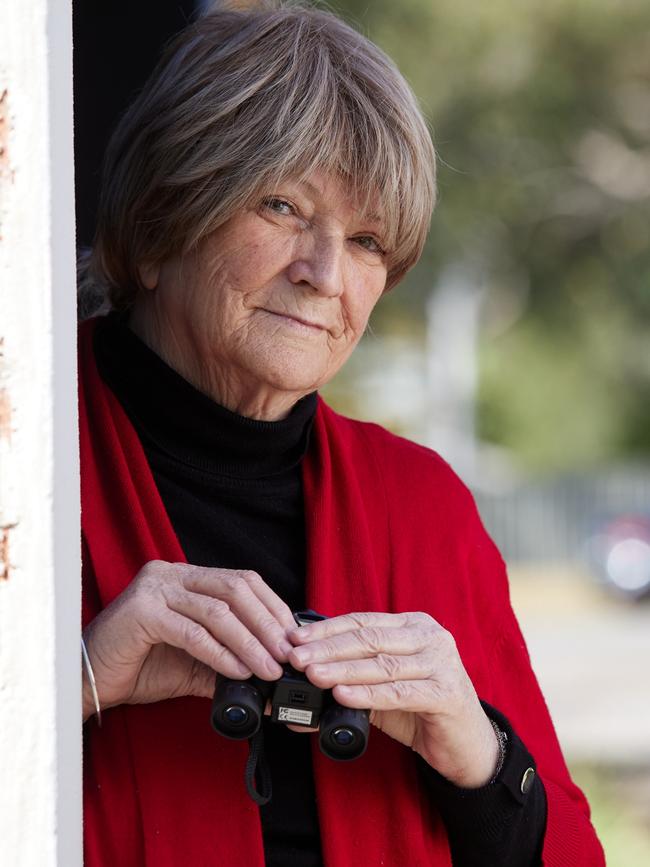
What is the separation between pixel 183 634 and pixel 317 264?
60 centimetres

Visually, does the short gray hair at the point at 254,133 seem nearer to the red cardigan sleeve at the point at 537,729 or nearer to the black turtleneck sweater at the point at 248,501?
the black turtleneck sweater at the point at 248,501

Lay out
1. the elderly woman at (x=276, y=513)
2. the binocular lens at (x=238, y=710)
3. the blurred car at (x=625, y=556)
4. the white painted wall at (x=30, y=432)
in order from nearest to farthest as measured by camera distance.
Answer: the white painted wall at (x=30, y=432), the binocular lens at (x=238, y=710), the elderly woman at (x=276, y=513), the blurred car at (x=625, y=556)

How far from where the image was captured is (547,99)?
1384cm

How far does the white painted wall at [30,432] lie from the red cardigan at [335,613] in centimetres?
64

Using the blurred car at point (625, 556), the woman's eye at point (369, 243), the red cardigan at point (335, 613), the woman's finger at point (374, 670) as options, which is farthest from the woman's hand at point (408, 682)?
the blurred car at point (625, 556)

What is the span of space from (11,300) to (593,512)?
59.8 ft

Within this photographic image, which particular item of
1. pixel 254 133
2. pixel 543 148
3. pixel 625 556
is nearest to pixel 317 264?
pixel 254 133

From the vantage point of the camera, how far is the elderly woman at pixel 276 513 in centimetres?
156

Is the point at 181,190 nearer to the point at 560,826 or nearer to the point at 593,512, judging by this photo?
the point at 560,826

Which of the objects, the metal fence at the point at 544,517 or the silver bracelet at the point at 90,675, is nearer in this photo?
the silver bracelet at the point at 90,675

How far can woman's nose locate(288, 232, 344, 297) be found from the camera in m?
1.78

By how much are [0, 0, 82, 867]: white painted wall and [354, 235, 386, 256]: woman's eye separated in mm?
928

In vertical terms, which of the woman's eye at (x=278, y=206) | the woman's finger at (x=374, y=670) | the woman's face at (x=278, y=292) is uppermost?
the woman's eye at (x=278, y=206)

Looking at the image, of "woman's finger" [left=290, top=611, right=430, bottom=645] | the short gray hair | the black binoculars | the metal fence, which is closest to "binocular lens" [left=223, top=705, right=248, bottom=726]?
the black binoculars
